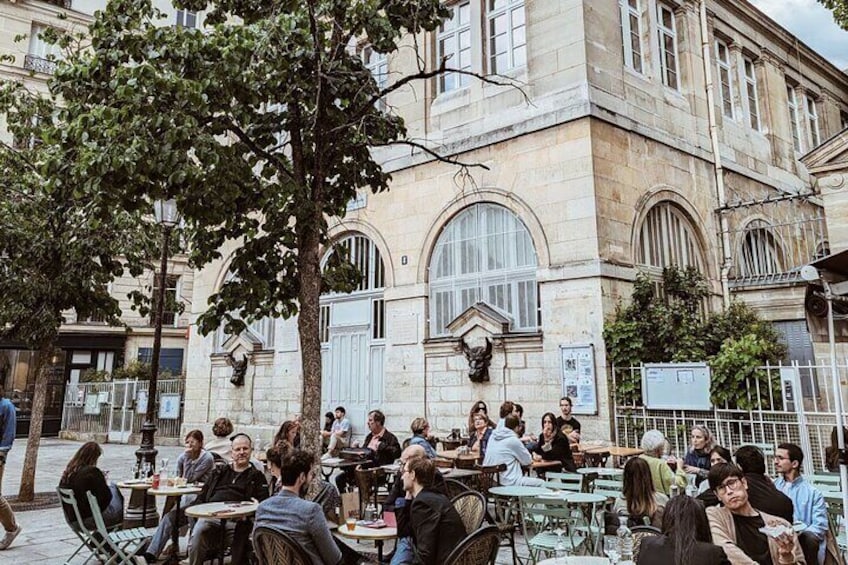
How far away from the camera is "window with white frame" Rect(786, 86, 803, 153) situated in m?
18.4

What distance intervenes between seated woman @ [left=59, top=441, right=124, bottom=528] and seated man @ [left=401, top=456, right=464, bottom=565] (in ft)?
11.1

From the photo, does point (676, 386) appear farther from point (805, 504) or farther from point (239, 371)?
point (239, 371)

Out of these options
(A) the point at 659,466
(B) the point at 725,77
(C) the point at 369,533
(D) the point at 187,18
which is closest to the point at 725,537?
(C) the point at 369,533

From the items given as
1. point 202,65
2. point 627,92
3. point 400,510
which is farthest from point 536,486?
point 627,92

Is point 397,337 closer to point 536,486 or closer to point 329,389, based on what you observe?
point 329,389

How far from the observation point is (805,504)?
15.6ft

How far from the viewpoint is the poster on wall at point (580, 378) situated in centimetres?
1044

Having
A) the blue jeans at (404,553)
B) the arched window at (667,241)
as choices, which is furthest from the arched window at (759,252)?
the blue jeans at (404,553)

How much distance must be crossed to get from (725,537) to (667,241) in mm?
10205

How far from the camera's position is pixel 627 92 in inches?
488

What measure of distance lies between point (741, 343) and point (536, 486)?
4.83 metres

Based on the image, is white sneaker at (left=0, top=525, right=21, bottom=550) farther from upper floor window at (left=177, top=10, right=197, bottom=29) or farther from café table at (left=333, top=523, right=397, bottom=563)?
upper floor window at (left=177, top=10, right=197, bottom=29)

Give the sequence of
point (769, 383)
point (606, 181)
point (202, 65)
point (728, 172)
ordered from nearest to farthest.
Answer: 1. point (202, 65)
2. point (769, 383)
3. point (606, 181)
4. point (728, 172)

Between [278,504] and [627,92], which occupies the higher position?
[627,92]
